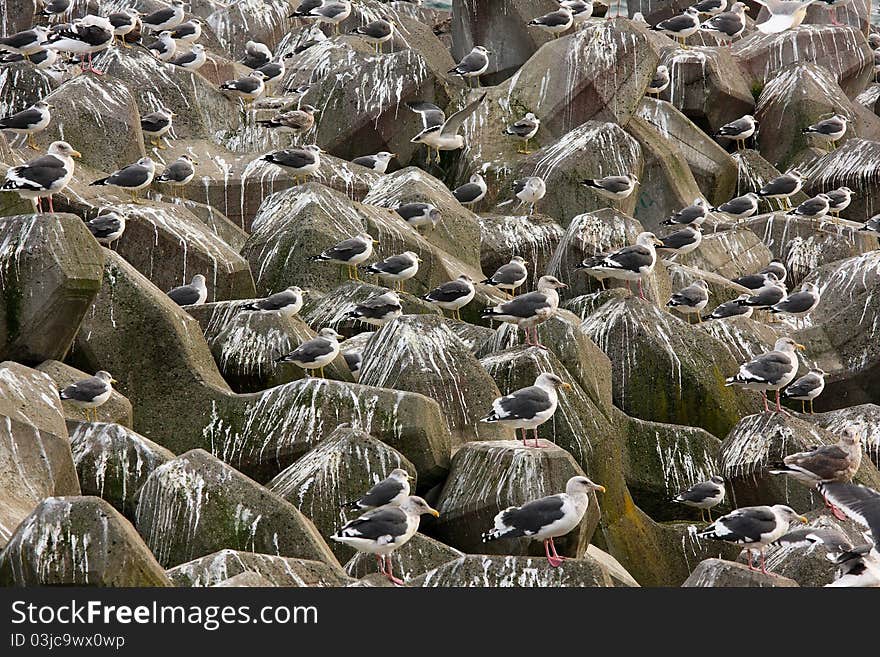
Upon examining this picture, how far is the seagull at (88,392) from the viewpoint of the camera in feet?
40.0

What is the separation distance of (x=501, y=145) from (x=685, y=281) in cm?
484

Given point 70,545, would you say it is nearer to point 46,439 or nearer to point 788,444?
point 46,439

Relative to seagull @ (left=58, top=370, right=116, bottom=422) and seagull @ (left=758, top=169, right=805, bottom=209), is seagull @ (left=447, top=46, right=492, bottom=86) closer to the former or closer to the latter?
seagull @ (left=758, top=169, right=805, bottom=209)

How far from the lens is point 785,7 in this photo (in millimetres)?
12531

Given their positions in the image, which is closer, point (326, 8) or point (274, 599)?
point (274, 599)

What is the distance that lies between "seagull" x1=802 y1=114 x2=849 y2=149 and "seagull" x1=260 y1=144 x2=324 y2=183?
967 cm

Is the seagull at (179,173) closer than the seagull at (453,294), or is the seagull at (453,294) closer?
the seagull at (453,294)

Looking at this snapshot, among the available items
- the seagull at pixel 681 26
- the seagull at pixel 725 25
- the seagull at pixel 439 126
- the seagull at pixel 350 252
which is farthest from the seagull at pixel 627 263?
the seagull at pixel 725 25

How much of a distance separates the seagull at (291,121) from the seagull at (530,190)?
9.36ft

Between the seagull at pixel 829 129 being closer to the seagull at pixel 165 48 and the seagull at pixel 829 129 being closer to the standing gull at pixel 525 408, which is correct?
the seagull at pixel 165 48

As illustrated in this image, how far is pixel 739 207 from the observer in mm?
22172

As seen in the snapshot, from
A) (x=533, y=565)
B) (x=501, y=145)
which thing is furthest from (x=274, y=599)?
(x=501, y=145)

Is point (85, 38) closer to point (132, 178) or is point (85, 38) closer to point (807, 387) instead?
point (132, 178)

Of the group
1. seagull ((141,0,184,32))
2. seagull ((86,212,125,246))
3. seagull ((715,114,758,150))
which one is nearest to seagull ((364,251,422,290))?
seagull ((86,212,125,246))
